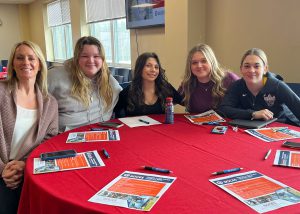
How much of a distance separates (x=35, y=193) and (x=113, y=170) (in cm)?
32

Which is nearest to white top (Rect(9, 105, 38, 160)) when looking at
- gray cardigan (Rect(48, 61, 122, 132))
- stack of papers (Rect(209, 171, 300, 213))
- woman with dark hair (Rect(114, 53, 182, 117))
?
gray cardigan (Rect(48, 61, 122, 132))

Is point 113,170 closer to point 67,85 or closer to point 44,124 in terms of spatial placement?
point 44,124

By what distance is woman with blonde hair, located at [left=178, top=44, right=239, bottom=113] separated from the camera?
8.16ft

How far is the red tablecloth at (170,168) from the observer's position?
3.24 feet

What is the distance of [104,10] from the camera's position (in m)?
6.11

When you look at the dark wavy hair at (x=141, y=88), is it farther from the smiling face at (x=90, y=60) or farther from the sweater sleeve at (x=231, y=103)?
the sweater sleeve at (x=231, y=103)

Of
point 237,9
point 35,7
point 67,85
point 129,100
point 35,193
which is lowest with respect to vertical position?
point 35,193

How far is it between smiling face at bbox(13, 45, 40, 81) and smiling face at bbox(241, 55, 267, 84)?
1503 millimetres

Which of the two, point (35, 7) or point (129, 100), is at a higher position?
point (35, 7)

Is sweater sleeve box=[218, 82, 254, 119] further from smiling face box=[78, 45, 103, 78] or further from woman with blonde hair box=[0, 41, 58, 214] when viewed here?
woman with blonde hair box=[0, 41, 58, 214]

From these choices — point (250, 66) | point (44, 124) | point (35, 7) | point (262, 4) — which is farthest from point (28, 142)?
point (35, 7)

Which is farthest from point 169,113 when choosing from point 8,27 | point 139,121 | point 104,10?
point 8,27

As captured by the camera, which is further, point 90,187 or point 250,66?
point 250,66

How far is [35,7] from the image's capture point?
10188 millimetres
